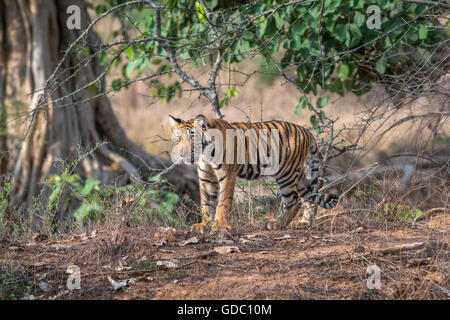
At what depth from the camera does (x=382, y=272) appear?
151 inches

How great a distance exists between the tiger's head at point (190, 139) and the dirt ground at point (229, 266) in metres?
0.82

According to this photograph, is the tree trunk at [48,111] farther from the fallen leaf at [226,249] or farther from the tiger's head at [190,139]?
the fallen leaf at [226,249]

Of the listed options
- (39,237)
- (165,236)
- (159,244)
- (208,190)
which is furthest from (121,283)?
(208,190)

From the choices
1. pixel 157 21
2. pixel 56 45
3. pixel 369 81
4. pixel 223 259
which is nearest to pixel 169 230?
pixel 223 259

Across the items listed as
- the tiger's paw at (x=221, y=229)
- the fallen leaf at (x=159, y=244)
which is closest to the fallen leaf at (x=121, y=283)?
the fallen leaf at (x=159, y=244)

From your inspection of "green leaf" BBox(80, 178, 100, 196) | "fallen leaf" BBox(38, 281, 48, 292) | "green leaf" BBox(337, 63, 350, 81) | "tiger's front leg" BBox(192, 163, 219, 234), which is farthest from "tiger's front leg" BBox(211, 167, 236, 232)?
"green leaf" BBox(80, 178, 100, 196)

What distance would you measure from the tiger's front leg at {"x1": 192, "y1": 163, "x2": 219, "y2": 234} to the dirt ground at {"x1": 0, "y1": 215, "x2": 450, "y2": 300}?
75 centimetres

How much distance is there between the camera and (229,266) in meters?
4.03

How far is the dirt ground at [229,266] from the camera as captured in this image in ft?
11.9

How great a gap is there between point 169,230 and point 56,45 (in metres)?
6.16

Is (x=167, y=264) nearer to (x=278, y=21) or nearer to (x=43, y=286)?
(x=43, y=286)

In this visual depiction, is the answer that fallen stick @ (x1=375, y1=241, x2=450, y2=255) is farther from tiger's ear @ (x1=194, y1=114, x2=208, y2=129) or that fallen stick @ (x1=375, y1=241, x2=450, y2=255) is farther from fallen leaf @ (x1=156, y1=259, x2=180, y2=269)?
tiger's ear @ (x1=194, y1=114, x2=208, y2=129)

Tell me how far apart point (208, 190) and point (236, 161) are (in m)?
0.48

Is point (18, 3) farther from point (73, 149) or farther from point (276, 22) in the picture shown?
point (276, 22)
